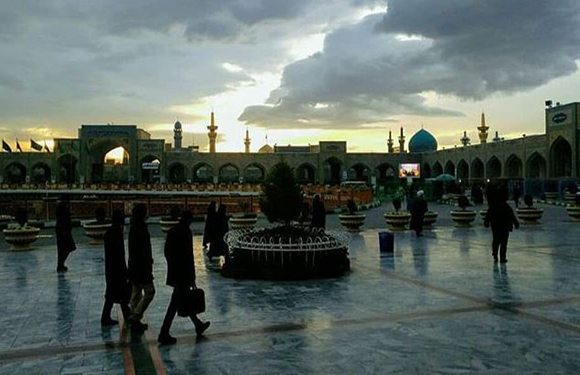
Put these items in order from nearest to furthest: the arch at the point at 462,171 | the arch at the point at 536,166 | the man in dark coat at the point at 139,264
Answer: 1. the man in dark coat at the point at 139,264
2. the arch at the point at 536,166
3. the arch at the point at 462,171

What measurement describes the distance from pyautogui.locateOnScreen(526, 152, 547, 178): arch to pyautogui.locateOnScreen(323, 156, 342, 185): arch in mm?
24143

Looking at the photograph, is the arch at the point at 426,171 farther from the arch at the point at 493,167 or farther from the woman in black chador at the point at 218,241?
the woman in black chador at the point at 218,241

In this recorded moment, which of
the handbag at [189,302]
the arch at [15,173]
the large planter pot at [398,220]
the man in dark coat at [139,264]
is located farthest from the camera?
the arch at [15,173]

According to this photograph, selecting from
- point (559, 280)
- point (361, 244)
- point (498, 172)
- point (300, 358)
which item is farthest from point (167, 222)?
point (498, 172)

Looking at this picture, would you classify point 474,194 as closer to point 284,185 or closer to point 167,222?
point 167,222

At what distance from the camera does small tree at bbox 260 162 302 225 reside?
1081 centimetres

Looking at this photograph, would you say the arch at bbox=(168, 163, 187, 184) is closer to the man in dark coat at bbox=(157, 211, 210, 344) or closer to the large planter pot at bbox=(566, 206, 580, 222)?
the large planter pot at bbox=(566, 206, 580, 222)

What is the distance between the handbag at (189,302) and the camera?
5965 mm

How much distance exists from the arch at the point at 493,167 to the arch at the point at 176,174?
33.9 m

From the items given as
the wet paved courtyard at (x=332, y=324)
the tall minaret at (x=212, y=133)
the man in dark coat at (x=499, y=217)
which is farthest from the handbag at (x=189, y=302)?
the tall minaret at (x=212, y=133)

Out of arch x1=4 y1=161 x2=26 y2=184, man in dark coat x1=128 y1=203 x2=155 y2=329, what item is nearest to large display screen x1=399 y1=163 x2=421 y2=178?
arch x1=4 y1=161 x2=26 y2=184

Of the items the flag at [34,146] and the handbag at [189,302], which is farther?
the flag at [34,146]

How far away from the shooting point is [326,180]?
77.6 meters

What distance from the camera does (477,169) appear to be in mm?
59156
